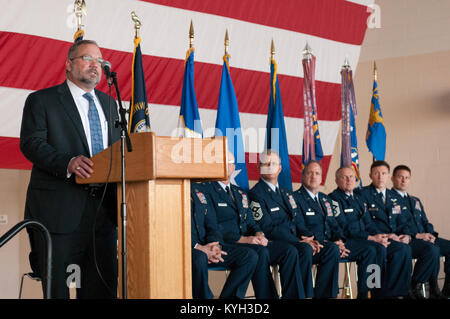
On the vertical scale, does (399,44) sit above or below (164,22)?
above

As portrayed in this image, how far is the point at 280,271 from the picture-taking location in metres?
4.12

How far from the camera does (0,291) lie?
4781mm

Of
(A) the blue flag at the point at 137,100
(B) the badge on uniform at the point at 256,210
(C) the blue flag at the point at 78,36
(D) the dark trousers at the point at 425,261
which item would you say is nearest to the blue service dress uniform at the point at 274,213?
(B) the badge on uniform at the point at 256,210

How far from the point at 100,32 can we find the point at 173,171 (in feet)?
9.48

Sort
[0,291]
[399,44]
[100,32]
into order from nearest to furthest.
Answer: [100,32] < [0,291] < [399,44]

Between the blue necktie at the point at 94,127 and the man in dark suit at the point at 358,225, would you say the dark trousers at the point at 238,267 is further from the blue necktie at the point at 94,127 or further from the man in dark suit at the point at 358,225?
the blue necktie at the point at 94,127

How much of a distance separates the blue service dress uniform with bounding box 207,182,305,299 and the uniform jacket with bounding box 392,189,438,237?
2070 mm

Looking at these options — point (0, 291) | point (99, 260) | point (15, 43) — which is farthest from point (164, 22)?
point (99, 260)

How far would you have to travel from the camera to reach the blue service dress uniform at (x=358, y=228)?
482cm

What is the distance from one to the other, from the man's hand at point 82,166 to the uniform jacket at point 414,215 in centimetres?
437

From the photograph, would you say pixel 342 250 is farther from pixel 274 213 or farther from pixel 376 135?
→ pixel 376 135

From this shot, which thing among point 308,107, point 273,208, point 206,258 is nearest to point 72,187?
point 206,258

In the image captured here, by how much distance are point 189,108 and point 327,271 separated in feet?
5.76

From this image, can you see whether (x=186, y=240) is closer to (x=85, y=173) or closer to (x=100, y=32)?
(x=85, y=173)
